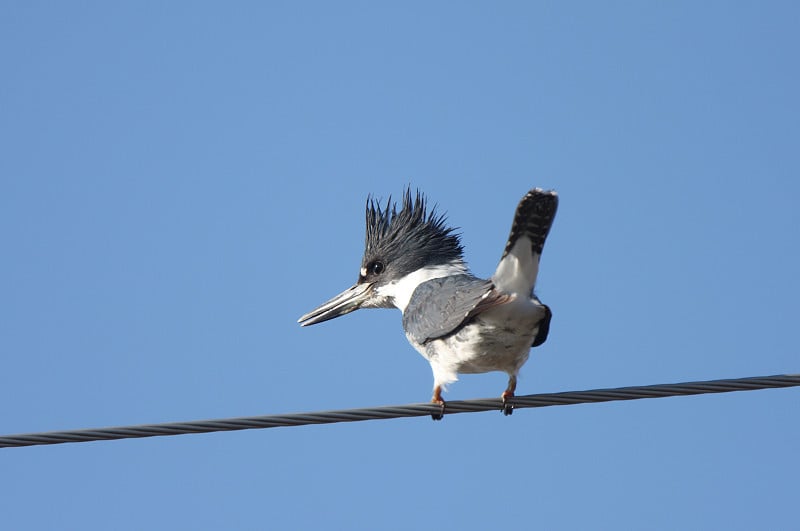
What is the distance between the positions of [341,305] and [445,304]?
1.70 meters

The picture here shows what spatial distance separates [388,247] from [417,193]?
456 mm

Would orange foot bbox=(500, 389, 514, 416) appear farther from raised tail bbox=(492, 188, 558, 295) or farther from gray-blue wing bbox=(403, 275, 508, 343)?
raised tail bbox=(492, 188, 558, 295)

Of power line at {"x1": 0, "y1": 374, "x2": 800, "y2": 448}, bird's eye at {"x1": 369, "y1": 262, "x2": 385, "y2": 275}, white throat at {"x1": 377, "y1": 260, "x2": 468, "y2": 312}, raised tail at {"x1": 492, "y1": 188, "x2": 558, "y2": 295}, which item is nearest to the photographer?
power line at {"x1": 0, "y1": 374, "x2": 800, "y2": 448}

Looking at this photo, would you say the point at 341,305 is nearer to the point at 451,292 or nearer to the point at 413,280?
the point at 413,280

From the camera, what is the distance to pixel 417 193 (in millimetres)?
7336

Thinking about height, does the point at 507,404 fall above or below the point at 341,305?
below

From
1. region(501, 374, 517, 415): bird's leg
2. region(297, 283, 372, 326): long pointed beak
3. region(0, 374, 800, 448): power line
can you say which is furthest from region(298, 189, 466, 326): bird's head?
region(0, 374, 800, 448): power line

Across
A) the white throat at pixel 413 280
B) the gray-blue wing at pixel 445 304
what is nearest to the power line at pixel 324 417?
the gray-blue wing at pixel 445 304

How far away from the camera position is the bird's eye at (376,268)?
7.21 metres

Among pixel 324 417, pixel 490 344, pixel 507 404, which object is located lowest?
pixel 324 417

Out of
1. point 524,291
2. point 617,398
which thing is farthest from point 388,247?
point 617,398

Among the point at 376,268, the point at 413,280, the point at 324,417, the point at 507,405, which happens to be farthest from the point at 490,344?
the point at 376,268

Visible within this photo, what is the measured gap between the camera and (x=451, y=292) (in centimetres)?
599

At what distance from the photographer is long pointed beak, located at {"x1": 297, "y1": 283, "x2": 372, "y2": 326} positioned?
7.32 meters
